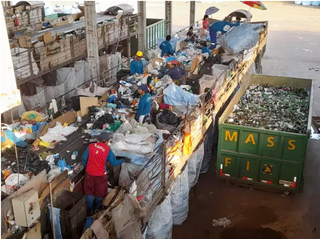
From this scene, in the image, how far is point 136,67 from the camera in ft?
35.2

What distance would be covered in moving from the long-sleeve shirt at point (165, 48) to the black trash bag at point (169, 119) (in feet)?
17.2

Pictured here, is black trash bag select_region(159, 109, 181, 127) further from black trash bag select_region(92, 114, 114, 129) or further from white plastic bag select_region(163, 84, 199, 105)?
black trash bag select_region(92, 114, 114, 129)

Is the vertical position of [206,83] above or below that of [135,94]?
above

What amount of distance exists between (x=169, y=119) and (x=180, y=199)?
168 centimetres

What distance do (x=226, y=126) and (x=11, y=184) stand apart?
202 inches

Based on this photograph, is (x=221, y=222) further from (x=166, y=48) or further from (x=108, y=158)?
(x=166, y=48)

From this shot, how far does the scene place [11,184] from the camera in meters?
5.78

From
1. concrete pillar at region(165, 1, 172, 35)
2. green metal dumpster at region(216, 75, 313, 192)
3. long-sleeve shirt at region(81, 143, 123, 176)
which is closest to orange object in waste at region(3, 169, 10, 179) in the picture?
long-sleeve shirt at region(81, 143, 123, 176)

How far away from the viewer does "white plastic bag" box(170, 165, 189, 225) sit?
25.8 ft

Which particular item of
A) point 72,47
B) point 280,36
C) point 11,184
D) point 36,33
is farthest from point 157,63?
point 280,36

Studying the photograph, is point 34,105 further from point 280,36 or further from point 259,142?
point 280,36

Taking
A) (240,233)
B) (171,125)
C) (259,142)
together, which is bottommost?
(240,233)

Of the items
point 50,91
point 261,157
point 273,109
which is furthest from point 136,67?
point 261,157

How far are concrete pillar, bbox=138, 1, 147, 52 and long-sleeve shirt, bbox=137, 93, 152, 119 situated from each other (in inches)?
324
